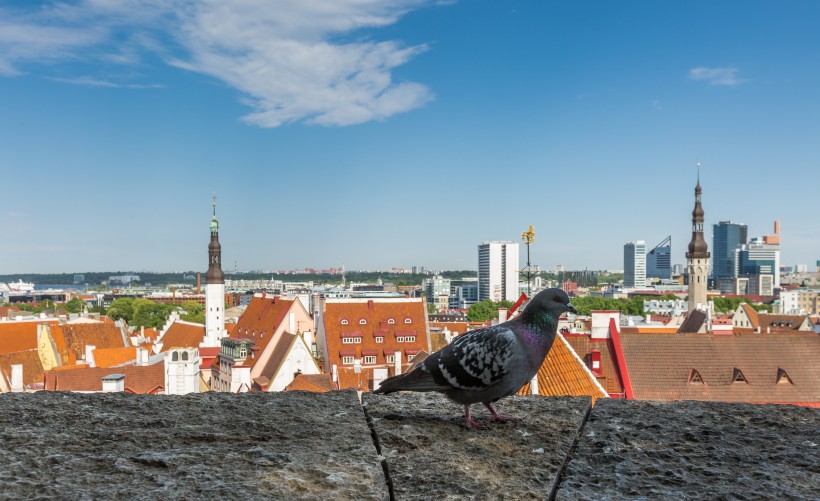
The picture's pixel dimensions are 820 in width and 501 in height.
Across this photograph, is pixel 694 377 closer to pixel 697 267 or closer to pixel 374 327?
pixel 374 327

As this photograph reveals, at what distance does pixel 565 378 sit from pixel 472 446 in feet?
27.6

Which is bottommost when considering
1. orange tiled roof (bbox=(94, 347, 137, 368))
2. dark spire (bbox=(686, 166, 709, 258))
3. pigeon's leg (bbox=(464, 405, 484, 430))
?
orange tiled roof (bbox=(94, 347, 137, 368))

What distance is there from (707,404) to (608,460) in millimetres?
1056

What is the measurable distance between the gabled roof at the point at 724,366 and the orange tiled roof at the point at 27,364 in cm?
2430

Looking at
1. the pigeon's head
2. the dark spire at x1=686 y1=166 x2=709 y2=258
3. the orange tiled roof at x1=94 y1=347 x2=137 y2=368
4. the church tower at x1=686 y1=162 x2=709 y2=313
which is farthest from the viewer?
the dark spire at x1=686 y1=166 x2=709 y2=258

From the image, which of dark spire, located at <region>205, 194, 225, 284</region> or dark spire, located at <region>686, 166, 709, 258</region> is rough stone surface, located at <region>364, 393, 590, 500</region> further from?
dark spire, located at <region>686, 166, 709, 258</region>

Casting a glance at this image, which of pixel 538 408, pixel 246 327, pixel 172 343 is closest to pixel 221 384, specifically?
pixel 246 327

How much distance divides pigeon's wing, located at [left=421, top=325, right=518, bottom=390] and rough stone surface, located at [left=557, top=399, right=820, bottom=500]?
0.42m

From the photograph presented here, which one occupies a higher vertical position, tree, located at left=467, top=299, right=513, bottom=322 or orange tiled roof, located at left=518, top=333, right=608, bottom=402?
orange tiled roof, located at left=518, top=333, right=608, bottom=402

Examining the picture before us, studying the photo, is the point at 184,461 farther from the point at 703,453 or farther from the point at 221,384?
the point at 221,384

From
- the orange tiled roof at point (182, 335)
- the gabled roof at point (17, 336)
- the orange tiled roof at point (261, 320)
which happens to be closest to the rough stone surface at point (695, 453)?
the orange tiled roof at point (261, 320)

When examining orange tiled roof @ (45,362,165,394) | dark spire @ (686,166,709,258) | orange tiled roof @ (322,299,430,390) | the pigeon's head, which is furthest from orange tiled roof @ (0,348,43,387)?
dark spire @ (686,166,709,258)

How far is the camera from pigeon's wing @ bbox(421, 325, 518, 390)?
9.07 ft

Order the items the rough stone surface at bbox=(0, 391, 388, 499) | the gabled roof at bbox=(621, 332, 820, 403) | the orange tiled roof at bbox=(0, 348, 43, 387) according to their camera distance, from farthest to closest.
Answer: the orange tiled roof at bbox=(0, 348, 43, 387)
the gabled roof at bbox=(621, 332, 820, 403)
the rough stone surface at bbox=(0, 391, 388, 499)
